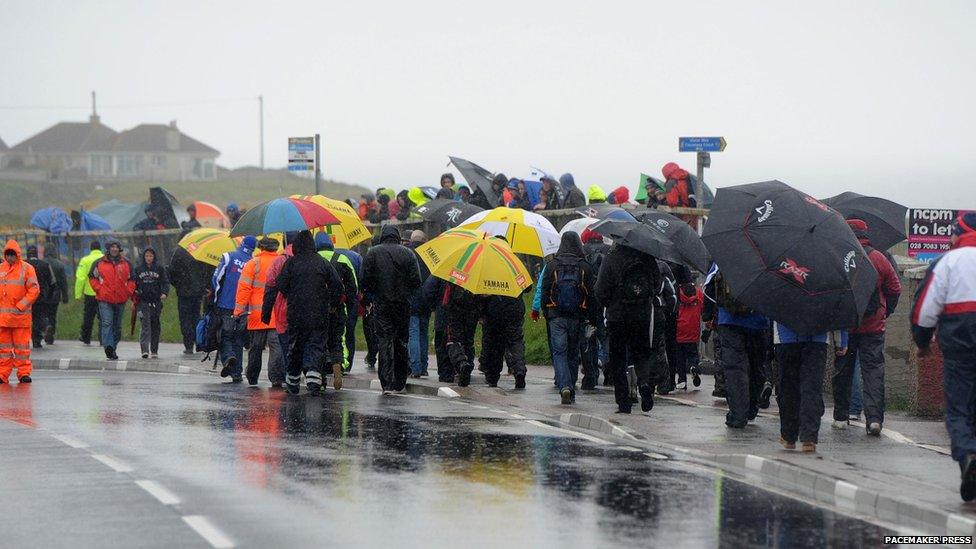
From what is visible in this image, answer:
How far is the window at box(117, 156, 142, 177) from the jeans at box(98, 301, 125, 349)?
448 ft

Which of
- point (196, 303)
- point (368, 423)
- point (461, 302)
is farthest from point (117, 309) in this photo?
point (368, 423)

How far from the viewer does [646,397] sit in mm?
16922

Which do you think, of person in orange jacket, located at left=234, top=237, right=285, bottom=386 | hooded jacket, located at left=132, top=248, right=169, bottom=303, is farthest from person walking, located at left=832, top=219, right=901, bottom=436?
hooded jacket, located at left=132, top=248, right=169, bottom=303

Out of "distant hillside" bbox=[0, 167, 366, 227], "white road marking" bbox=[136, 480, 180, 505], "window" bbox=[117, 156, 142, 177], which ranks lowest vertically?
"white road marking" bbox=[136, 480, 180, 505]

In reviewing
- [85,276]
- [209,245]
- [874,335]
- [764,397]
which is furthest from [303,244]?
[85,276]

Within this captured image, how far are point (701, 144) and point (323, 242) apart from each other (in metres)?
5.10

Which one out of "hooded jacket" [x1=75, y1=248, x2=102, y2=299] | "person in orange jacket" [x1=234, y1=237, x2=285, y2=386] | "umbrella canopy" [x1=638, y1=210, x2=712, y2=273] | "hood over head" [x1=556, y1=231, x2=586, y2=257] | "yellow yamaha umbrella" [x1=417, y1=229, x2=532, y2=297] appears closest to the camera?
"umbrella canopy" [x1=638, y1=210, x2=712, y2=273]

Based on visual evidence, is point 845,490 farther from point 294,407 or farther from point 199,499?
point 294,407

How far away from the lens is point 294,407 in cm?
1808

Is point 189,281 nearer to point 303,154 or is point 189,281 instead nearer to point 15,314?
point 303,154

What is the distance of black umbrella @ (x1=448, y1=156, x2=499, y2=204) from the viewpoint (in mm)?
29234

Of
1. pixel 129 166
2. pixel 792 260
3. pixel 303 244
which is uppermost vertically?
pixel 129 166

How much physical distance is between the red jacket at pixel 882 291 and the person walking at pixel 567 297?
3854mm

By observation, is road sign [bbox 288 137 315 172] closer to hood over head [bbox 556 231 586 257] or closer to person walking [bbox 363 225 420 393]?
person walking [bbox 363 225 420 393]
